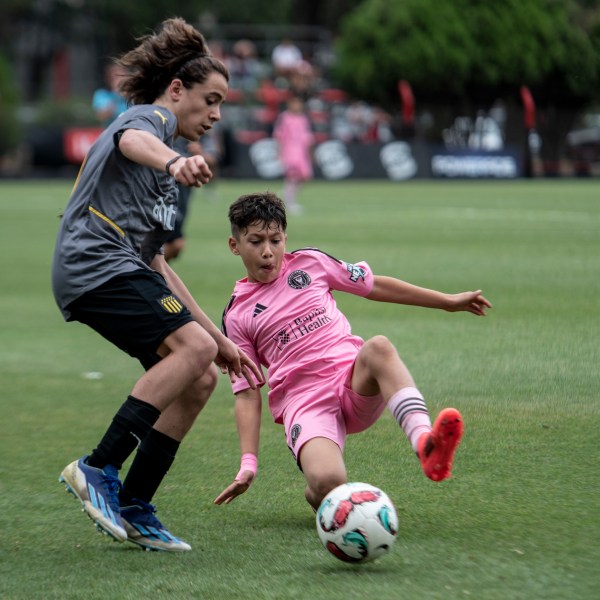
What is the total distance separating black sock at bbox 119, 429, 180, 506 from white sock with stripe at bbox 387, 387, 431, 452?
0.89 metres

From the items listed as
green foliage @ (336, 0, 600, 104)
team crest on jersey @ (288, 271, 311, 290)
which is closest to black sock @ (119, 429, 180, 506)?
team crest on jersey @ (288, 271, 311, 290)

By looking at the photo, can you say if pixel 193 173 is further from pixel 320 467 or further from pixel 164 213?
Result: pixel 320 467

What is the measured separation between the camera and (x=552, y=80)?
26.4 metres

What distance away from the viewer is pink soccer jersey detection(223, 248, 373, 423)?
5113 mm

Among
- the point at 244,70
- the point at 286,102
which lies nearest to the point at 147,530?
the point at 286,102

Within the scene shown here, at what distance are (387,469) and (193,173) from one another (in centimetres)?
207

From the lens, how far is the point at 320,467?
15.6 feet

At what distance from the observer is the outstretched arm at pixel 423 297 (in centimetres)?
516

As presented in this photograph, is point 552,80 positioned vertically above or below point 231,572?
above

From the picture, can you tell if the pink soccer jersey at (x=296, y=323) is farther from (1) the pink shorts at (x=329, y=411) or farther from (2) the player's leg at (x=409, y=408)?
(2) the player's leg at (x=409, y=408)

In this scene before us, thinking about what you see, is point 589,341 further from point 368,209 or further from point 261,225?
point 368,209

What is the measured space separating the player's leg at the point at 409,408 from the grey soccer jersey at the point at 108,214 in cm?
92

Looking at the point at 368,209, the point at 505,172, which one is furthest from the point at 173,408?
the point at 505,172

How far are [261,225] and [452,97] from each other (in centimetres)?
2955
